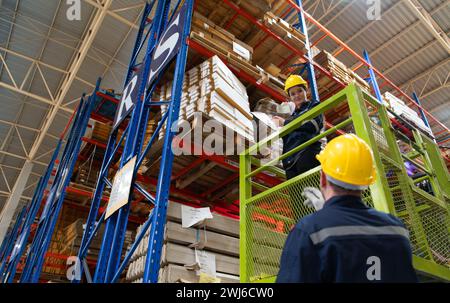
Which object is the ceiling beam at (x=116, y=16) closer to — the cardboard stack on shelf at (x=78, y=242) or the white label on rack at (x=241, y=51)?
the cardboard stack on shelf at (x=78, y=242)

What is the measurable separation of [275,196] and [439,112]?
15.4 m

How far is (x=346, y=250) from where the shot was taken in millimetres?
1290

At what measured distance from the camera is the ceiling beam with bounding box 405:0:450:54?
10602 mm

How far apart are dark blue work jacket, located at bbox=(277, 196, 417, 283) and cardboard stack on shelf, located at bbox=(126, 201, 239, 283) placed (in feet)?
7.72

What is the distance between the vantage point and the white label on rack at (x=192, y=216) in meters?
3.86

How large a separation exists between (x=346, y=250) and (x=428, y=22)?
12395mm

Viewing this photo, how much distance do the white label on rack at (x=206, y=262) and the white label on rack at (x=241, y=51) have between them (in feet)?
9.76

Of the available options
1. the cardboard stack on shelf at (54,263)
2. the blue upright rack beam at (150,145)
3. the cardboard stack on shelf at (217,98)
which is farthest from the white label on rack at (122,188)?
the cardboard stack on shelf at (54,263)

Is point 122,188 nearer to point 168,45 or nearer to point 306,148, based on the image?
point 168,45

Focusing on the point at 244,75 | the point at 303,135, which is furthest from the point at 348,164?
the point at 244,75

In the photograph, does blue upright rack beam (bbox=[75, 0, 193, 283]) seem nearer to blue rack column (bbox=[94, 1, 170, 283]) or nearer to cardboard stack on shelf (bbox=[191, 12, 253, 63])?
blue rack column (bbox=[94, 1, 170, 283])

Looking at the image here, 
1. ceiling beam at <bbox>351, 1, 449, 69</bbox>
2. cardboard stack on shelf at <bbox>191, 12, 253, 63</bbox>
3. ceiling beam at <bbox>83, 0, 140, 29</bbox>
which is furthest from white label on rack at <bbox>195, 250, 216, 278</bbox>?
ceiling beam at <bbox>351, 1, 449, 69</bbox>

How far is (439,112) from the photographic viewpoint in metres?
14.9
